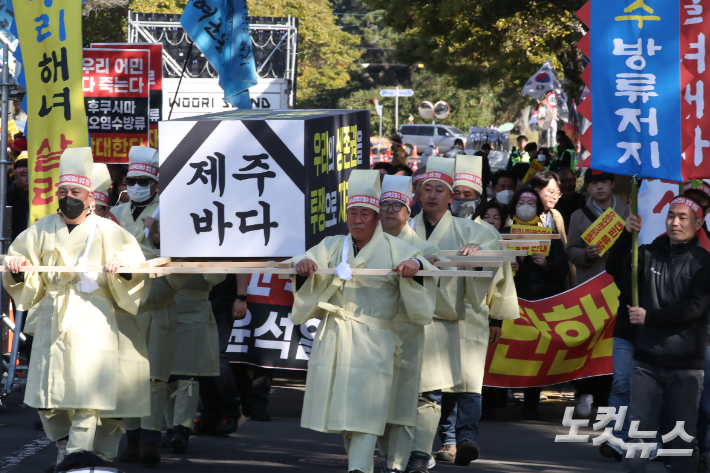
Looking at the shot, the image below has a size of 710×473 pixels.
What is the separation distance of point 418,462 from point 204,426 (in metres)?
2.10

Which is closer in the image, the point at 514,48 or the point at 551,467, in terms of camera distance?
the point at 551,467

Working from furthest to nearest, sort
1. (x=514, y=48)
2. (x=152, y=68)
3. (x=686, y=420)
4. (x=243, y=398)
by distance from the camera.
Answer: (x=514, y=48) < (x=152, y=68) < (x=243, y=398) < (x=686, y=420)

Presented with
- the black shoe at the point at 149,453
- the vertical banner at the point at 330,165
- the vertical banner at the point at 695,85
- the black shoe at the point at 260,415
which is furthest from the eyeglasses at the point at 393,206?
the black shoe at the point at 260,415

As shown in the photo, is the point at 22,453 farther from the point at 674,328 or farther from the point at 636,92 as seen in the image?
the point at 636,92

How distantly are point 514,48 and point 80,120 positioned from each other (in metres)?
15.0

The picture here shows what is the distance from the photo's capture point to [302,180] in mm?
5777

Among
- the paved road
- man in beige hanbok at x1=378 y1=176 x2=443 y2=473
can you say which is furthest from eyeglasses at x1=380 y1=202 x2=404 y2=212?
the paved road

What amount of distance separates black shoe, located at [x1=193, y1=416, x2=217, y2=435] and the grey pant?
3.21 metres

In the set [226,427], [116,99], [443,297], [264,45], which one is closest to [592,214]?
[443,297]

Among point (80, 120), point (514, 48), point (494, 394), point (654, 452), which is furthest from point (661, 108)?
point (514, 48)

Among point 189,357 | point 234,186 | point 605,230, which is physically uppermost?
point 234,186

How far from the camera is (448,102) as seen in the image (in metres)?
51.9

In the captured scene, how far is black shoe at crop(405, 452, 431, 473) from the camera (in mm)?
6145

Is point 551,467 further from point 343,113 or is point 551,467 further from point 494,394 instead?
point 343,113
